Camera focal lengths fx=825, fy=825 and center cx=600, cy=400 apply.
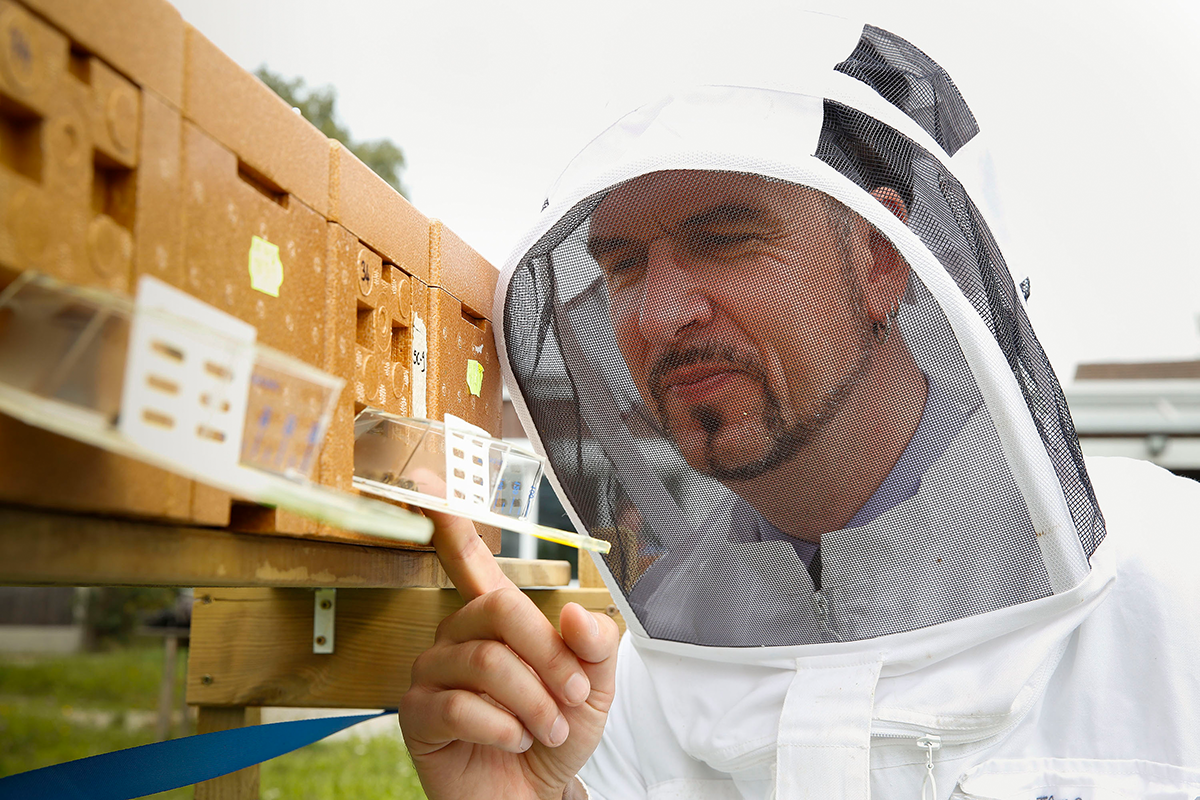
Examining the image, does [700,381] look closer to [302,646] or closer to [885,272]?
[885,272]

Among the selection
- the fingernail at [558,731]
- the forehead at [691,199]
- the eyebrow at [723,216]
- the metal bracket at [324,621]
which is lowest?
the fingernail at [558,731]

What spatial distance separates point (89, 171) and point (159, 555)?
0.23 meters

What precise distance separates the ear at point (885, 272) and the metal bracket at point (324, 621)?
0.85m

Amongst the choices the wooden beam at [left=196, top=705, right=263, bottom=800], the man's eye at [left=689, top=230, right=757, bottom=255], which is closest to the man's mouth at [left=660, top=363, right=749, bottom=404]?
the man's eye at [left=689, top=230, right=757, bottom=255]

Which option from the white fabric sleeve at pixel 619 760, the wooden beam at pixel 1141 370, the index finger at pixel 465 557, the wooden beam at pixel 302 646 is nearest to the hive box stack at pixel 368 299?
the index finger at pixel 465 557

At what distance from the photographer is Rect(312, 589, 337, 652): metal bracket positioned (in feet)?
4.01

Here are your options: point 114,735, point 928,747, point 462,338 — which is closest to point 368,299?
point 462,338

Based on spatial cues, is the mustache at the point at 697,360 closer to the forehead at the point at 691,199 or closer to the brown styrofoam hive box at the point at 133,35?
the forehead at the point at 691,199

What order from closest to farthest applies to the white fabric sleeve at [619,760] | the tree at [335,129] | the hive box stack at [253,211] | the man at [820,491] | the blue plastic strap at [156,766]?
the hive box stack at [253,211] → the blue plastic strap at [156,766] → the man at [820,491] → the white fabric sleeve at [619,760] → the tree at [335,129]

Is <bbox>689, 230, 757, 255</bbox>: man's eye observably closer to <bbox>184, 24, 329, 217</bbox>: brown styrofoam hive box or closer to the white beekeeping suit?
the white beekeeping suit

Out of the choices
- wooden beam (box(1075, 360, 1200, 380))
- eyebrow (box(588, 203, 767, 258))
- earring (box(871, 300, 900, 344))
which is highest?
wooden beam (box(1075, 360, 1200, 380))

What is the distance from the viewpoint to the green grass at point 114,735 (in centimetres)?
527

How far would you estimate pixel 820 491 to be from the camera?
3.53 feet

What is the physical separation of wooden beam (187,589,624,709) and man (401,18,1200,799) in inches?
9.7
